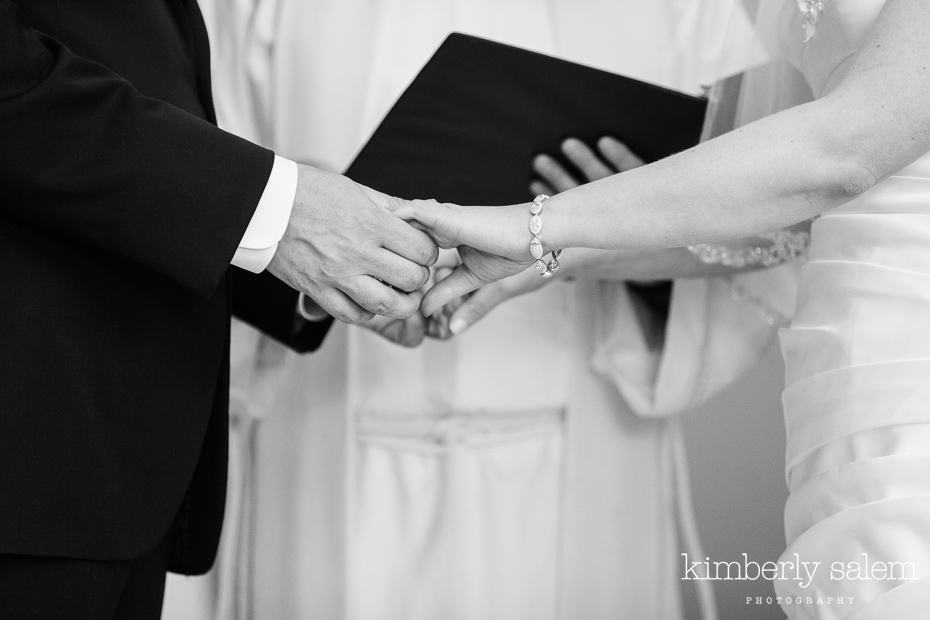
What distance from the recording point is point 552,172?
4.42ft

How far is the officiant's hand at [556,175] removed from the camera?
1.33 m

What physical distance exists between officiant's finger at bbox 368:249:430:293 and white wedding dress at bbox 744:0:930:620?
0.44 metres

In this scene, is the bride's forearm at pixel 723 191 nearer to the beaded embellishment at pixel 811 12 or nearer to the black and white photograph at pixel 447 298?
A: the black and white photograph at pixel 447 298

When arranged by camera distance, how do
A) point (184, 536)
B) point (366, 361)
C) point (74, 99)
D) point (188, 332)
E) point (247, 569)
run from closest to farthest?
point (74, 99), point (188, 332), point (184, 536), point (366, 361), point (247, 569)

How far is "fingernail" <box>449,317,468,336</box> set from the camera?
1353 millimetres

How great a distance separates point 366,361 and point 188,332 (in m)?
0.49

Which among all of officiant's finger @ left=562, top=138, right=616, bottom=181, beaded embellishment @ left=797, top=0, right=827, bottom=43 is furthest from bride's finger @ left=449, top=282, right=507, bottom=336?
beaded embellishment @ left=797, top=0, right=827, bottom=43

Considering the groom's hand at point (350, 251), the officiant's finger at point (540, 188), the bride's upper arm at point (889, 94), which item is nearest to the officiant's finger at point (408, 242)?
the groom's hand at point (350, 251)

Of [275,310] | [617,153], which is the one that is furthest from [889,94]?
[275,310]

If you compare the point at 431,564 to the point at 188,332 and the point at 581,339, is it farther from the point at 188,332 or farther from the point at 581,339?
the point at 188,332

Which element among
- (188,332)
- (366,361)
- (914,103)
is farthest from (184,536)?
(914,103)

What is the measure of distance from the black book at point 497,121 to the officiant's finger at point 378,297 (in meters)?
0.18

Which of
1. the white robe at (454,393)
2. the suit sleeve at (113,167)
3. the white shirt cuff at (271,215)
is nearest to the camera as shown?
the suit sleeve at (113,167)

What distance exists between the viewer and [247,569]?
167cm
